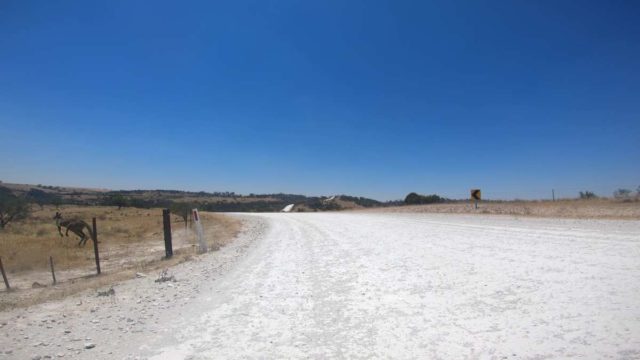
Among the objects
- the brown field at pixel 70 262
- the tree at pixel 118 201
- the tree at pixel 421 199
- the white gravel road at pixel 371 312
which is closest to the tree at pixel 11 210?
the brown field at pixel 70 262

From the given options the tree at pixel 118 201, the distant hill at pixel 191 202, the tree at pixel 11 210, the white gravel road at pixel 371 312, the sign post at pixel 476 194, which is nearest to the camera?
the white gravel road at pixel 371 312

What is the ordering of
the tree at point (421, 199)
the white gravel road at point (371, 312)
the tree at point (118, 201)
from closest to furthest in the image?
the white gravel road at point (371, 312) → the tree at point (421, 199) → the tree at point (118, 201)

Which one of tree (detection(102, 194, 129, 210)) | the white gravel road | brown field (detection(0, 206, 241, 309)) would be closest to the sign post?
the white gravel road

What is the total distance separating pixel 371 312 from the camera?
18.5 ft

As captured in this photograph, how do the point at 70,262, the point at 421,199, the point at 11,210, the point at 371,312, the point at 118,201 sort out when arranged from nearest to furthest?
1. the point at 371,312
2. the point at 70,262
3. the point at 11,210
4. the point at 421,199
5. the point at 118,201

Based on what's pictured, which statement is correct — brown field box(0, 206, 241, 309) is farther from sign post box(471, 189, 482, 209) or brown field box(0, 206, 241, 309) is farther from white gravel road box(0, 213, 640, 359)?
sign post box(471, 189, 482, 209)

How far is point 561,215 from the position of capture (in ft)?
68.8

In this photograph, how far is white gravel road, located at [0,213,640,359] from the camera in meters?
4.36

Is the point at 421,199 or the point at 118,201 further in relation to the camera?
the point at 118,201

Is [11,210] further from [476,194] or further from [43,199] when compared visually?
[43,199]

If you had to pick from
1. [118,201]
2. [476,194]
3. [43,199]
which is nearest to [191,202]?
[118,201]

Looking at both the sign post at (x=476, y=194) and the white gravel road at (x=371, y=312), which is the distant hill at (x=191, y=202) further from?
the white gravel road at (x=371, y=312)

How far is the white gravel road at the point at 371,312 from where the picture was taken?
4355mm

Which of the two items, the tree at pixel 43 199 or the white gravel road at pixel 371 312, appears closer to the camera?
the white gravel road at pixel 371 312
